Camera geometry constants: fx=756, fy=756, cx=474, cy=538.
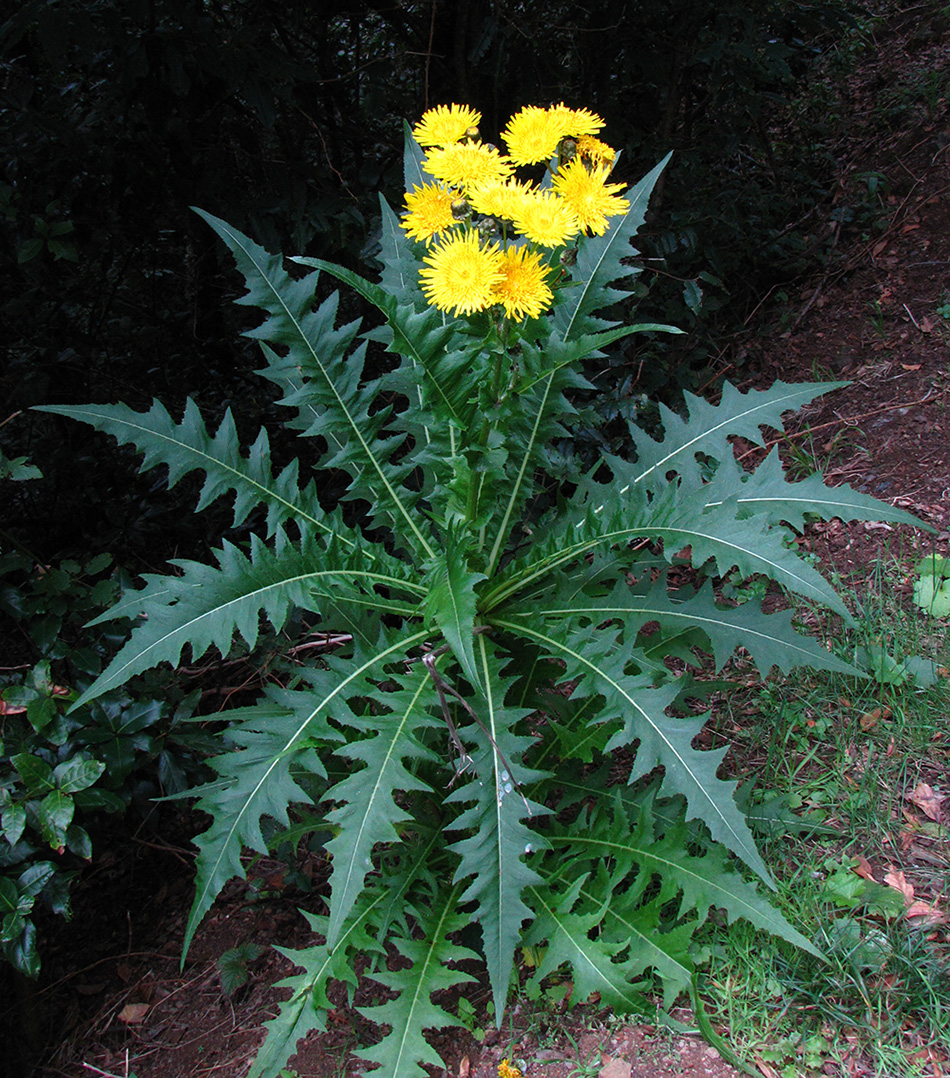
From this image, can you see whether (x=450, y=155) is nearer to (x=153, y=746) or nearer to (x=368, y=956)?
(x=153, y=746)

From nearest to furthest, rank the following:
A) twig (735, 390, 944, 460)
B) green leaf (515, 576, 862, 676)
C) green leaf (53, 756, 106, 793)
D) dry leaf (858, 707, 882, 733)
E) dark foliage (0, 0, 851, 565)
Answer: green leaf (515, 576, 862, 676), green leaf (53, 756, 106, 793), dry leaf (858, 707, 882, 733), dark foliage (0, 0, 851, 565), twig (735, 390, 944, 460)

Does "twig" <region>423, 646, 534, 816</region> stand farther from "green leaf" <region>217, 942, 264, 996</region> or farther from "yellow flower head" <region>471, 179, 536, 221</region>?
"green leaf" <region>217, 942, 264, 996</region>

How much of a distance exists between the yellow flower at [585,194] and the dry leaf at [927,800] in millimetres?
1504

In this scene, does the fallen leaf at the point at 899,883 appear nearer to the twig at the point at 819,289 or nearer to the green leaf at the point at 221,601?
the green leaf at the point at 221,601

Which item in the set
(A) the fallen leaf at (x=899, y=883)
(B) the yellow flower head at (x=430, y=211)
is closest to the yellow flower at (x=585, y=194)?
(B) the yellow flower head at (x=430, y=211)

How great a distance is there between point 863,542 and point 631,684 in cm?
146

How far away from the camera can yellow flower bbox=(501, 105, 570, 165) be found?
1464 mm

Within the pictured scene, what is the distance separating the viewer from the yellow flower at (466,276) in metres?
1.32

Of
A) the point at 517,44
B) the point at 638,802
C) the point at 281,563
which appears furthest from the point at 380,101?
the point at 638,802

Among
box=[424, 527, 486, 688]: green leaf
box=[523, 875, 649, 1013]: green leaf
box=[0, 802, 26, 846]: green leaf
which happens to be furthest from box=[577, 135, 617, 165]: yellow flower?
box=[0, 802, 26, 846]: green leaf

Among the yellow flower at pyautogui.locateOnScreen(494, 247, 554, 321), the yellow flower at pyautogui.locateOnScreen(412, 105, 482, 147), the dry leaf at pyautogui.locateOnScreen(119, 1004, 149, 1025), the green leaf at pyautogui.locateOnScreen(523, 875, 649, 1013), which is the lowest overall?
the dry leaf at pyautogui.locateOnScreen(119, 1004, 149, 1025)

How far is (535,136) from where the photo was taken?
58.1 inches

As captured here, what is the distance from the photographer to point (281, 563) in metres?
1.60

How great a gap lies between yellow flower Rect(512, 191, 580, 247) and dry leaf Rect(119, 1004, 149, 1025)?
2256mm
